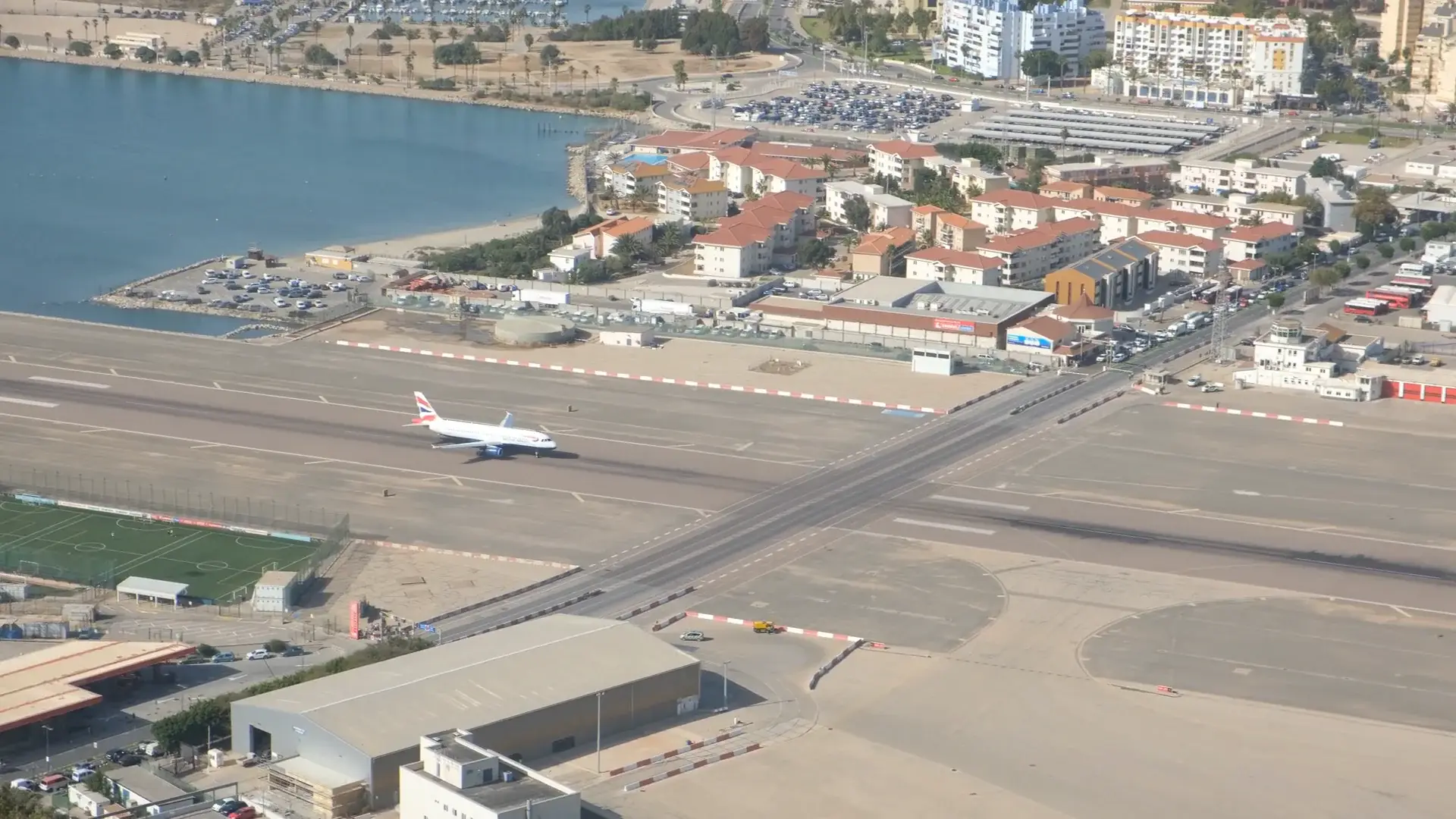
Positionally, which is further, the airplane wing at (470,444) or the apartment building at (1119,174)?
the apartment building at (1119,174)

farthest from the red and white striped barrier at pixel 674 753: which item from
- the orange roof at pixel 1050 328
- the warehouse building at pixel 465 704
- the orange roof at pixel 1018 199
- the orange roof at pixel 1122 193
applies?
the orange roof at pixel 1122 193

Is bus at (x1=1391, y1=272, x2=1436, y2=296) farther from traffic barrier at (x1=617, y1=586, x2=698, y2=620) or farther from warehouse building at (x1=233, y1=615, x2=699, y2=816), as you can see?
warehouse building at (x1=233, y1=615, x2=699, y2=816)

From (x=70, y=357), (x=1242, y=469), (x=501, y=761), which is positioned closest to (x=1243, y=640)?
(x=1242, y=469)

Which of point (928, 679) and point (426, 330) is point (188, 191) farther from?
point (928, 679)

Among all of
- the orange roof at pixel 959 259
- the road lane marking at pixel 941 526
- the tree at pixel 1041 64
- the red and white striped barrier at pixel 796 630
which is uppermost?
the tree at pixel 1041 64

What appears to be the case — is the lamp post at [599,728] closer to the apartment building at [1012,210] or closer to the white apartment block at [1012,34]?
the apartment building at [1012,210]

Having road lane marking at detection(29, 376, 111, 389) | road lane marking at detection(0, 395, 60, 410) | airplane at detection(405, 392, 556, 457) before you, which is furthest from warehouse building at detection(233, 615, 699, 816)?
road lane marking at detection(29, 376, 111, 389)

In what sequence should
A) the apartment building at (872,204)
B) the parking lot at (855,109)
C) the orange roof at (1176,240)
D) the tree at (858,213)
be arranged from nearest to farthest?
the orange roof at (1176,240), the apartment building at (872,204), the tree at (858,213), the parking lot at (855,109)
